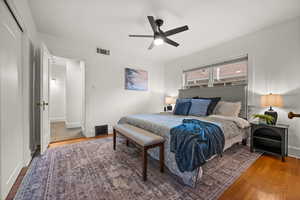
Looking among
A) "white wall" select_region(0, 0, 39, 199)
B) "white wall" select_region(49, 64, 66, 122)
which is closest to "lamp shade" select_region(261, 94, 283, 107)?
"white wall" select_region(0, 0, 39, 199)

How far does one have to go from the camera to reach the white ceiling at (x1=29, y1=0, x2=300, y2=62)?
2.08 m

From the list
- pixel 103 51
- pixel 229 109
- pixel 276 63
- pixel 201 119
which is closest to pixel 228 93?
pixel 229 109

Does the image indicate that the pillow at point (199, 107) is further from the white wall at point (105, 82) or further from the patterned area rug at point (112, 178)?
the white wall at point (105, 82)

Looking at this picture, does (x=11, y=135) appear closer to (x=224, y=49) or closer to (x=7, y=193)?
(x=7, y=193)

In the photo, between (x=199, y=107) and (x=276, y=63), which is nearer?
(x=276, y=63)

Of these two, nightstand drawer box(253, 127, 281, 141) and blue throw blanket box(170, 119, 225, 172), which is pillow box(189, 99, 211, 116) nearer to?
nightstand drawer box(253, 127, 281, 141)

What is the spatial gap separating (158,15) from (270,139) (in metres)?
3.16

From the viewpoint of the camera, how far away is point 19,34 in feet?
6.06

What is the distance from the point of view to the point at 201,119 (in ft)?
8.21

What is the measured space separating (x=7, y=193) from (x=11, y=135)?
635 mm

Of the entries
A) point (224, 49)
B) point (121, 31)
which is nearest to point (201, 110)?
point (224, 49)

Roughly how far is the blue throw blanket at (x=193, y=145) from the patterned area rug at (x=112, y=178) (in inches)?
12.7

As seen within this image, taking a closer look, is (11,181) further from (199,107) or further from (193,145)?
(199,107)

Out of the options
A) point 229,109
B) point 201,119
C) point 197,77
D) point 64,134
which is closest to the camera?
point 201,119
